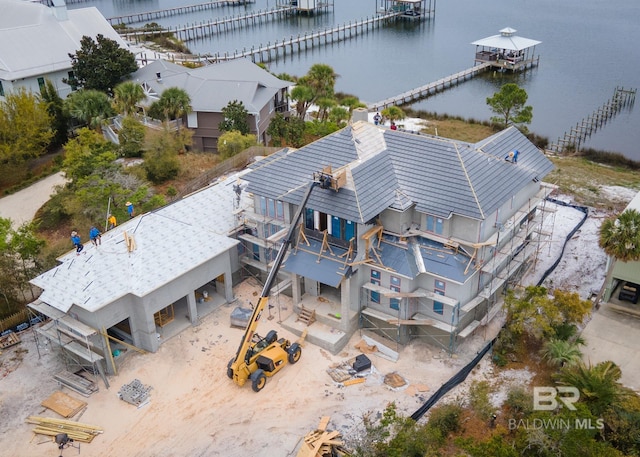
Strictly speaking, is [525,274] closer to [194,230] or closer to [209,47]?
[194,230]

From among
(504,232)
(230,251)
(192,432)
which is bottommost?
(192,432)

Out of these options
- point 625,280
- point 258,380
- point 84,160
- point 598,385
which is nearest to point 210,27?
point 84,160

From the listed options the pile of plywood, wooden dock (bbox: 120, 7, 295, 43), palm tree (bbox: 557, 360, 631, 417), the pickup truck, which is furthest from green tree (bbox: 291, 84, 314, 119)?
wooden dock (bbox: 120, 7, 295, 43)

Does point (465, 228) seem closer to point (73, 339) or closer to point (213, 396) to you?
point (213, 396)

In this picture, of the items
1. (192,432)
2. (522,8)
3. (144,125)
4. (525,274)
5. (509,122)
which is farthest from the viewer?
(522,8)

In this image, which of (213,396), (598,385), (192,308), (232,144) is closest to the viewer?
(598,385)

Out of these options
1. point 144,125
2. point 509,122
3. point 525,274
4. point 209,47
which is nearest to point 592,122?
point 509,122
